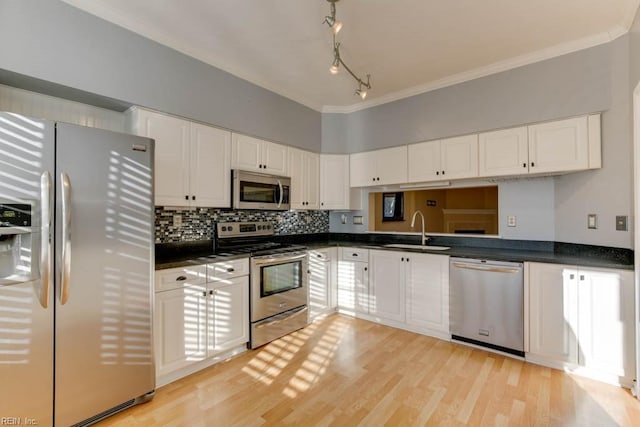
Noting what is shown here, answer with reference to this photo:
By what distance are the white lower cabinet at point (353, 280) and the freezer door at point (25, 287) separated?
8.94 ft

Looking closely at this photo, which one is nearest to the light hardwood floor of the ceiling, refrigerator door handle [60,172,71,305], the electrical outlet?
refrigerator door handle [60,172,71,305]

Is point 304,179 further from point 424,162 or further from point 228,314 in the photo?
point 228,314

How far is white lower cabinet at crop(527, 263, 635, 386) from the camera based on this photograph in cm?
216

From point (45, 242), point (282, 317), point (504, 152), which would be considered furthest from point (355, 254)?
point (45, 242)

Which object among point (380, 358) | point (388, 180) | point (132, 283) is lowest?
point (380, 358)

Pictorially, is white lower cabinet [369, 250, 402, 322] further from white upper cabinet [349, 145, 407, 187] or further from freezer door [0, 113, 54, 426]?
freezer door [0, 113, 54, 426]

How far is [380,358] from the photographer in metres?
2.63

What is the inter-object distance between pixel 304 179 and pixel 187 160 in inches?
59.1

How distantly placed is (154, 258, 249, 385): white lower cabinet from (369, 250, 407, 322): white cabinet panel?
1464 mm

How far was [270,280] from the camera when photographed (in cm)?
295

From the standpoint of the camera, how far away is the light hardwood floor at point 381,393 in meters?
1.86

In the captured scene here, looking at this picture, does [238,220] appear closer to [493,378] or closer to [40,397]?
[40,397]

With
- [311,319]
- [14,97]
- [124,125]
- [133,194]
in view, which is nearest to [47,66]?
[14,97]

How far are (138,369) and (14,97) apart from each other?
6.51ft
